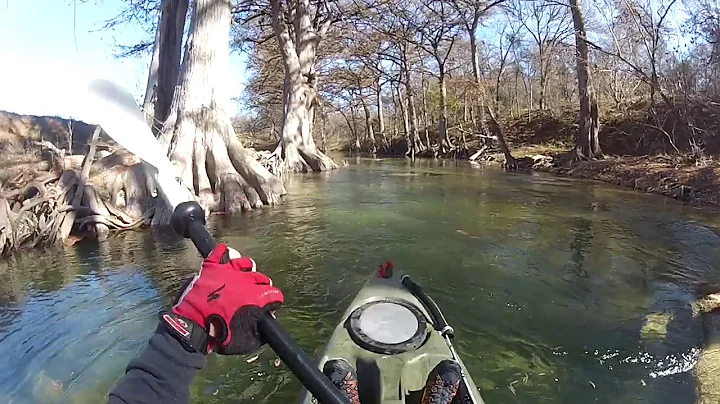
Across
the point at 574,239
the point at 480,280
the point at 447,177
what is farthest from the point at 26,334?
the point at 447,177

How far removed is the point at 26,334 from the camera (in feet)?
14.5

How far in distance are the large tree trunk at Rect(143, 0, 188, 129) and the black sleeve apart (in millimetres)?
12351

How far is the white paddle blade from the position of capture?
1943 mm

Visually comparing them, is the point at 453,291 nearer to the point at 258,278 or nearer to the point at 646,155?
the point at 258,278

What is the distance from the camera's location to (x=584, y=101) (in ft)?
57.3

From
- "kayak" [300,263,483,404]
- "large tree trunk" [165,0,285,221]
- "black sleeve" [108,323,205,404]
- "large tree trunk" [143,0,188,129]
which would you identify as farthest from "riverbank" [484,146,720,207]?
"large tree trunk" [143,0,188,129]

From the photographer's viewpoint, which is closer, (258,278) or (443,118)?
(258,278)

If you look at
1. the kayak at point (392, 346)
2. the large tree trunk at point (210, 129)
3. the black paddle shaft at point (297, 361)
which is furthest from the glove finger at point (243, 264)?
the large tree trunk at point (210, 129)

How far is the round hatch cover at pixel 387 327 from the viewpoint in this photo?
116 inches

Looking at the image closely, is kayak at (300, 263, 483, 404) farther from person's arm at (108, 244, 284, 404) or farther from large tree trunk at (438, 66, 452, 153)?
large tree trunk at (438, 66, 452, 153)

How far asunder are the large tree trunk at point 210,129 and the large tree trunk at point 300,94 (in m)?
9.43

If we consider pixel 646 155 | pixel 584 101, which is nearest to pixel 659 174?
pixel 646 155

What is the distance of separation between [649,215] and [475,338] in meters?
6.90

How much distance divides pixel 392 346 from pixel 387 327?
0.22 metres
